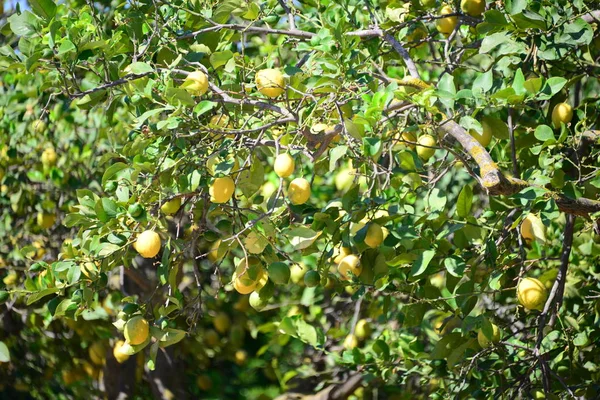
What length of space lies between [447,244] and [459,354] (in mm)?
308

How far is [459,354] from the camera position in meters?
1.94

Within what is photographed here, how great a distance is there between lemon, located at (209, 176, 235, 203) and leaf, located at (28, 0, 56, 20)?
19.5 inches

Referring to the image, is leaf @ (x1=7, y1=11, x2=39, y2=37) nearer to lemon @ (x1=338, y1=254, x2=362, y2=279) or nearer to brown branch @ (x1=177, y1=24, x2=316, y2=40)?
brown branch @ (x1=177, y1=24, x2=316, y2=40)

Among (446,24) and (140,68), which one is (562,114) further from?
(140,68)

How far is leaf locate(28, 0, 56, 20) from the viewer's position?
1695 mm

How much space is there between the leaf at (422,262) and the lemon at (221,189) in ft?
Answer: 1.32

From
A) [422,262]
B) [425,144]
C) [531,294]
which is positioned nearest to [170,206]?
[422,262]

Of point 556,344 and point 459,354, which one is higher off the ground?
point 459,354

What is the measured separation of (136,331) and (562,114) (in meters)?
1.10

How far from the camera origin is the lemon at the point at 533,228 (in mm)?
1591

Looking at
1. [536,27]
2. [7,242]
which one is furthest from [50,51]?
[7,242]

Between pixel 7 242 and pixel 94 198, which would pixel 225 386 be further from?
pixel 94 198

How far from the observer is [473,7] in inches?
78.4

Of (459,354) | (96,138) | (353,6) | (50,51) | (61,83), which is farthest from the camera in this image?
(96,138)
